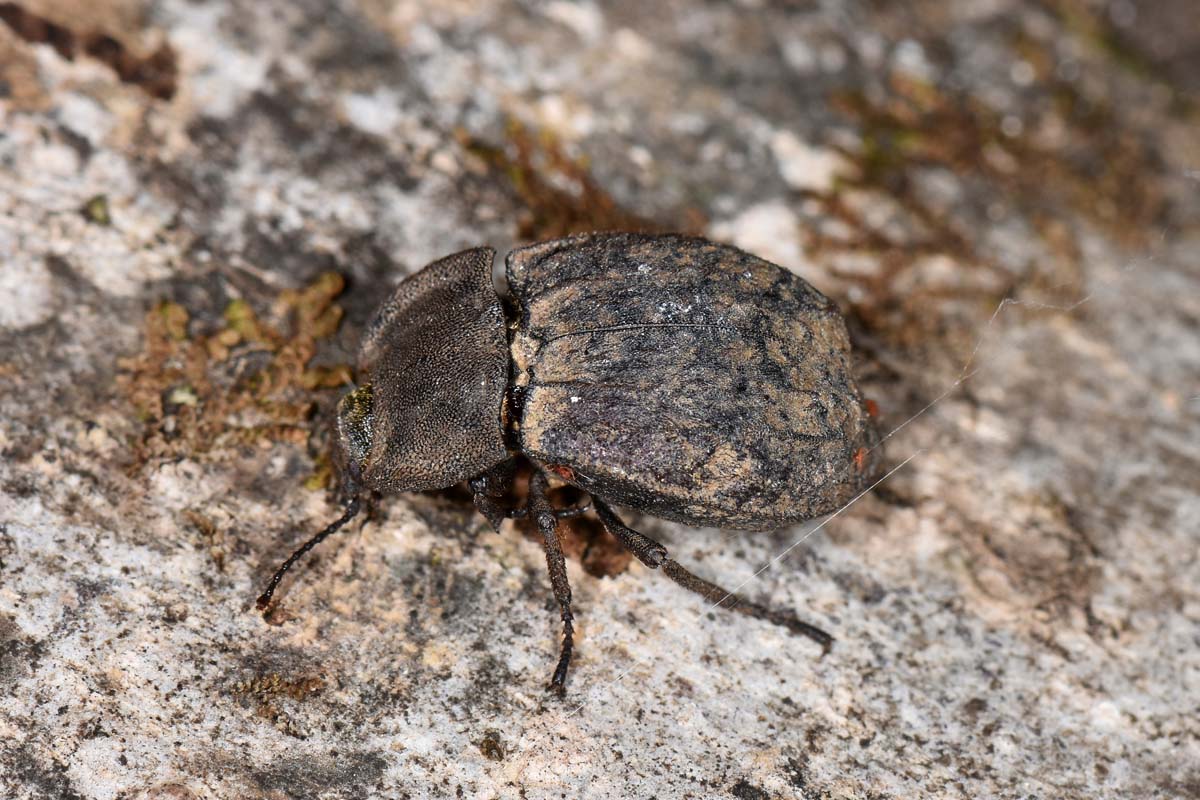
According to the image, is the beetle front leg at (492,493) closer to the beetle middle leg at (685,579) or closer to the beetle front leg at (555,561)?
the beetle front leg at (555,561)

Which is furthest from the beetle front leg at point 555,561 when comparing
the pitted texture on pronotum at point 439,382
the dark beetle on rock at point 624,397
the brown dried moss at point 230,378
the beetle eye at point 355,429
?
the brown dried moss at point 230,378

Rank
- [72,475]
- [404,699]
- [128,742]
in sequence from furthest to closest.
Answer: [72,475]
[404,699]
[128,742]

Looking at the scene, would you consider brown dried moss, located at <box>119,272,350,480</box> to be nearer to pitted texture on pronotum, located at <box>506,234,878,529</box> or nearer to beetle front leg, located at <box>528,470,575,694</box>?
beetle front leg, located at <box>528,470,575,694</box>

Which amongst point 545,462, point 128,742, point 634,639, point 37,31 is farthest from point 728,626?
point 37,31

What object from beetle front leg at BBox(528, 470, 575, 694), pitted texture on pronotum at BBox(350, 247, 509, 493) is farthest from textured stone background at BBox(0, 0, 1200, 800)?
pitted texture on pronotum at BBox(350, 247, 509, 493)

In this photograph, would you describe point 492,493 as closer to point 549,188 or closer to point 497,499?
point 497,499

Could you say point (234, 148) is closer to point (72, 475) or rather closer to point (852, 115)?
point (72, 475)
